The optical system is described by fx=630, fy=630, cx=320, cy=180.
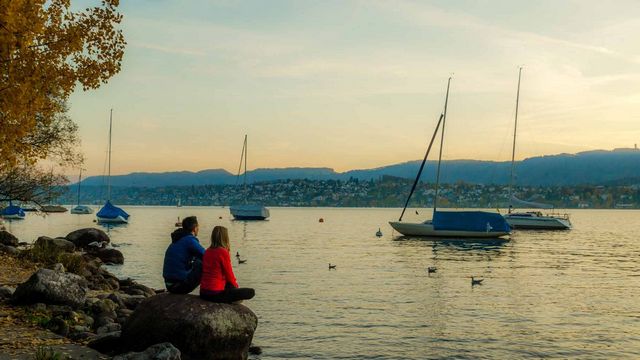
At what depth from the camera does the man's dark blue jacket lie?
13.1 meters

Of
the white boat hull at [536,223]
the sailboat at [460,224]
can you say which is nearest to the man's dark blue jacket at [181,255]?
the sailboat at [460,224]

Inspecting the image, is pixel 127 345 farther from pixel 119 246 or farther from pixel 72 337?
pixel 119 246

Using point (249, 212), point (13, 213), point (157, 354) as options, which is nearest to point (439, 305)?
point (157, 354)

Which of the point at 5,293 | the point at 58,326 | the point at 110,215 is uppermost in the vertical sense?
the point at 5,293

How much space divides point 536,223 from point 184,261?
3603 inches

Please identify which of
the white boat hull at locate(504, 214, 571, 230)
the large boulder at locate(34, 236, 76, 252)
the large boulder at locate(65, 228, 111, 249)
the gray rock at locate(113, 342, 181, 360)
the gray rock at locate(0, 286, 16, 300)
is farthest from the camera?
the white boat hull at locate(504, 214, 571, 230)

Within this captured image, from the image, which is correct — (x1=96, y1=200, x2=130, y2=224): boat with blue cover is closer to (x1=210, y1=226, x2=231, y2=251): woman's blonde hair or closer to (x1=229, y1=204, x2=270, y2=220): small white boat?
(x1=229, y1=204, x2=270, y2=220): small white boat

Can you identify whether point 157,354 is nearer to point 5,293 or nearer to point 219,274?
point 219,274

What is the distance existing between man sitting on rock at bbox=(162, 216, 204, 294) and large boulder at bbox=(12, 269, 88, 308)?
443cm

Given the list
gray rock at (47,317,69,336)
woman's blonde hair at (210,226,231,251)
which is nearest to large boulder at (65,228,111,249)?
gray rock at (47,317,69,336)

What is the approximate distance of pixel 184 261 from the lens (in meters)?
13.3

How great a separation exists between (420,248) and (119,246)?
28.4m

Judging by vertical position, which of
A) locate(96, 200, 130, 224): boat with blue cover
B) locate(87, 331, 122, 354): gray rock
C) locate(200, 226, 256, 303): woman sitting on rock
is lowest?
locate(96, 200, 130, 224): boat with blue cover

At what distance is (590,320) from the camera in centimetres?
2252
